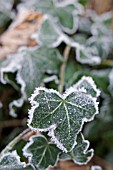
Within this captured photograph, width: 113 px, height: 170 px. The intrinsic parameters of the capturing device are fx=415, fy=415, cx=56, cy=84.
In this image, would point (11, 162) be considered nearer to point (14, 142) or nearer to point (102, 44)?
point (14, 142)

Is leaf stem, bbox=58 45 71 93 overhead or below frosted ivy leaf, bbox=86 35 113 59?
overhead

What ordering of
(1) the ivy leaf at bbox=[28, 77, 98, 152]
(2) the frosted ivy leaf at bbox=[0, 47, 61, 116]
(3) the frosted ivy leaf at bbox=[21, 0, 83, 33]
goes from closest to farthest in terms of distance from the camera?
(1) the ivy leaf at bbox=[28, 77, 98, 152], (2) the frosted ivy leaf at bbox=[0, 47, 61, 116], (3) the frosted ivy leaf at bbox=[21, 0, 83, 33]

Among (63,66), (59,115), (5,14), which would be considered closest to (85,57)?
A: (63,66)

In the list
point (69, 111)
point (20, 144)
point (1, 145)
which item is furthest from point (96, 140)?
point (69, 111)

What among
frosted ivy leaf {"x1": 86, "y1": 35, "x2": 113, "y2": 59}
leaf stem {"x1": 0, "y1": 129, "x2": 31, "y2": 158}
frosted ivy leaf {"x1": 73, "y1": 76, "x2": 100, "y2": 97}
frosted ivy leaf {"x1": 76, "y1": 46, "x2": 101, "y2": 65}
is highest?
frosted ivy leaf {"x1": 73, "y1": 76, "x2": 100, "y2": 97}

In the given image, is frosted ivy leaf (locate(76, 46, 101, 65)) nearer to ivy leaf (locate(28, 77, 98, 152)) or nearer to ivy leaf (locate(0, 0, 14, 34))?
ivy leaf (locate(0, 0, 14, 34))

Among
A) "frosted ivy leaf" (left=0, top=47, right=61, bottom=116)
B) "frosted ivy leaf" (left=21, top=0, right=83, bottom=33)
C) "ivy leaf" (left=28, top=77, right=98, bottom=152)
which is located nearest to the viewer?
"ivy leaf" (left=28, top=77, right=98, bottom=152)

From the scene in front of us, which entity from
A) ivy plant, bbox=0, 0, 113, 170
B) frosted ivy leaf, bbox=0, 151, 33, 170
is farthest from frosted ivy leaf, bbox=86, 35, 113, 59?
frosted ivy leaf, bbox=0, 151, 33, 170

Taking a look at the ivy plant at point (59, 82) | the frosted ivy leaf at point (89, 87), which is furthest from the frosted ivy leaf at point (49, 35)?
the frosted ivy leaf at point (89, 87)
